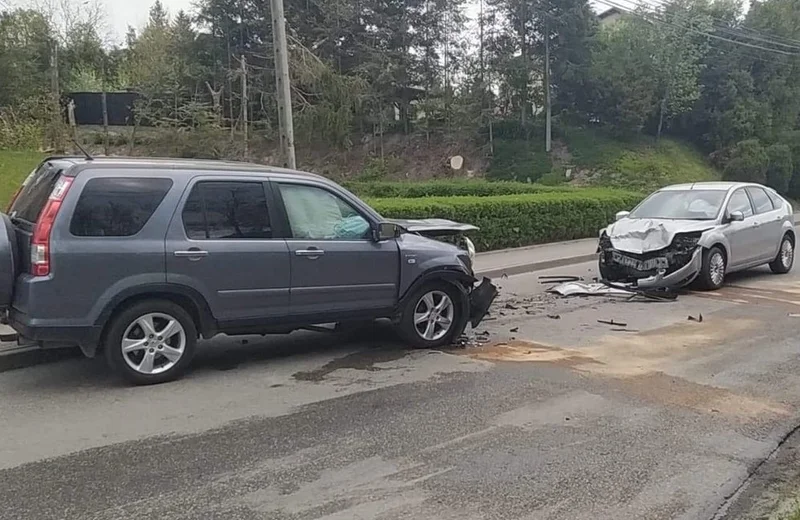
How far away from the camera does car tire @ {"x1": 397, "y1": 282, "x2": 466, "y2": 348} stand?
7.10 metres

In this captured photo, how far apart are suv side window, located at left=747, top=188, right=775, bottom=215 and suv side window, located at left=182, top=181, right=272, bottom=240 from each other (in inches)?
354

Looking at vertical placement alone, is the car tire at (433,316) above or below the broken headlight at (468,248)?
below

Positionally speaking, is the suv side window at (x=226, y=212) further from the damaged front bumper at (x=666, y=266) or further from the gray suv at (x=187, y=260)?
the damaged front bumper at (x=666, y=266)

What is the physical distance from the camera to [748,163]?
3284 cm

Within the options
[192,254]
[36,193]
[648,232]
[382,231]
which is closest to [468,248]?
[382,231]

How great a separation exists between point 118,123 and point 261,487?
112ft

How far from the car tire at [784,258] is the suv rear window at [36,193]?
11326 millimetres

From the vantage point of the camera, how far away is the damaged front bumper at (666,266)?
10250 millimetres

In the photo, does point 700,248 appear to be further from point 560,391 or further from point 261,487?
point 261,487

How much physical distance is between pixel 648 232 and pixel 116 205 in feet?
24.9

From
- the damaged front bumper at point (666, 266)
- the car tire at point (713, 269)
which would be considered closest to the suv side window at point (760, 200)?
the car tire at point (713, 269)

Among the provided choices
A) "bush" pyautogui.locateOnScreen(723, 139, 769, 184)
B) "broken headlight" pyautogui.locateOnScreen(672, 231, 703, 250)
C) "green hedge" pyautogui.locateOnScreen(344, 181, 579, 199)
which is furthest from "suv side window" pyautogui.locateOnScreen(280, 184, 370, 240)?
"bush" pyautogui.locateOnScreen(723, 139, 769, 184)

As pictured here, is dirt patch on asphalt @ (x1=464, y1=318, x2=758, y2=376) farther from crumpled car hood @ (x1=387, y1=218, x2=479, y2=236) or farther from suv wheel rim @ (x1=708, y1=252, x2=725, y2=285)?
suv wheel rim @ (x1=708, y1=252, x2=725, y2=285)

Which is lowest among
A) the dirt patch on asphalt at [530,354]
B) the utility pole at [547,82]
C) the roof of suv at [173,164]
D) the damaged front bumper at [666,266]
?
the dirt patch on asphalt at [530,354]
